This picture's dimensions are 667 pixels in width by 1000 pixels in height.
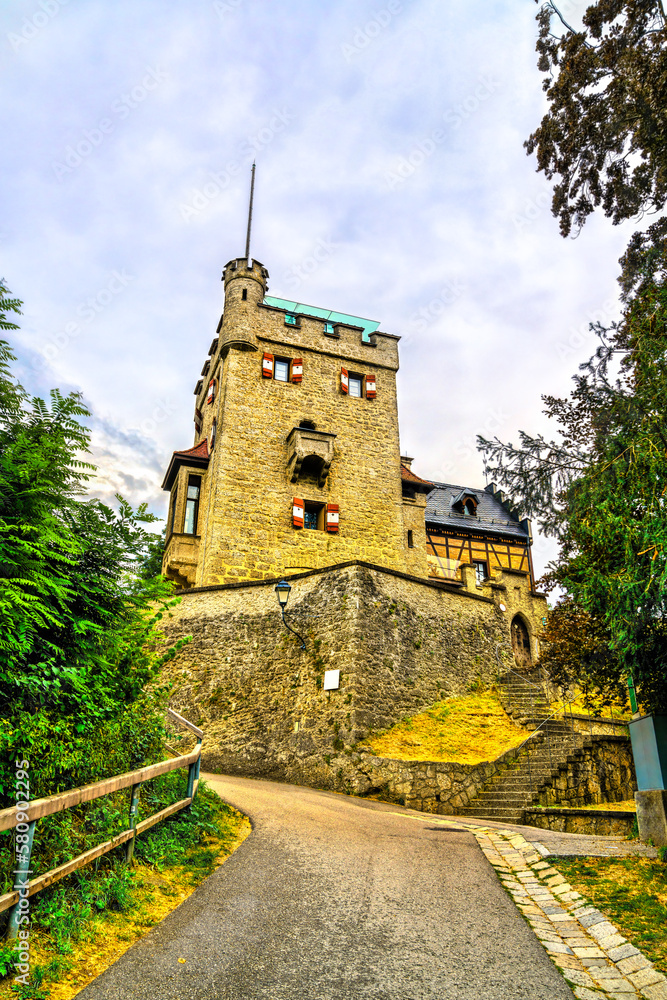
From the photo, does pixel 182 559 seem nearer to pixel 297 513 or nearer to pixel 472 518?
pixel 297 513

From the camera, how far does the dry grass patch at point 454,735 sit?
12.6 meters

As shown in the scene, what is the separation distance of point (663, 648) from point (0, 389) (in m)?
7.01

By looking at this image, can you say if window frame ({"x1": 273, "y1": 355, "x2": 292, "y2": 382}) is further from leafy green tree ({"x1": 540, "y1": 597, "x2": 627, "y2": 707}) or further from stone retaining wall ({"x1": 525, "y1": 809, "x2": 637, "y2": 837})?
stone retaining wall ({"x1": 525, "y1": 809, "x2": 637, "y2": 837})

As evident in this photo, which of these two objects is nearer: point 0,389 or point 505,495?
point 0,389

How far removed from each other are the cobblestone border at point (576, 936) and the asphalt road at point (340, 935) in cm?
13

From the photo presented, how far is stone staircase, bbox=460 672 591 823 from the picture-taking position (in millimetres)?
10898

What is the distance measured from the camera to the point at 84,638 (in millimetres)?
4863

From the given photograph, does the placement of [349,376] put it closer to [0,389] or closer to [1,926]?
[0,389]

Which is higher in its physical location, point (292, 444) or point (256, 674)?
point (292, 444)

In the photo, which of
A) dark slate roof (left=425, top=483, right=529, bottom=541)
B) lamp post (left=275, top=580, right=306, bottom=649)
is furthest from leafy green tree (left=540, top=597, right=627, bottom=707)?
dark slate roof (left=425, top=483, right=529, bottom=541)

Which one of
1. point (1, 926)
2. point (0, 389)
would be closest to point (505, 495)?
point (0, 389)

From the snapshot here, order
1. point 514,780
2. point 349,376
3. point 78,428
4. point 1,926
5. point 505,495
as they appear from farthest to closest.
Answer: point 349,376, point 514,780, point 505,495, point 78,428, point 1,926

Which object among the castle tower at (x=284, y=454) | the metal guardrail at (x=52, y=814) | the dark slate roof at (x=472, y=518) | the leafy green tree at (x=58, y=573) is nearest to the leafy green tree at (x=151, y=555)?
the leafy green tree at (x=58, y=573)

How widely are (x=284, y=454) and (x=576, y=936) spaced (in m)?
18.5
